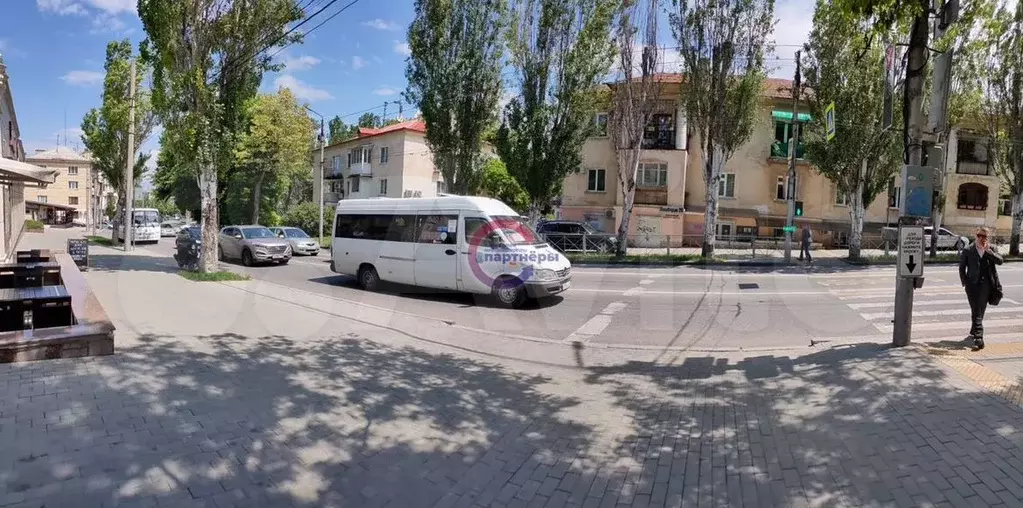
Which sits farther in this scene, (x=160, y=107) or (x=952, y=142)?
(x=952, y=142)

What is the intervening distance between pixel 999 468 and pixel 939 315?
8.62 metres

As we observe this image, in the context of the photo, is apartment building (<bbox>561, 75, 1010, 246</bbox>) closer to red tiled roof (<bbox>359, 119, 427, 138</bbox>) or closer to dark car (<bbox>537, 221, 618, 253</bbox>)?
dark car (<bbox>537, 221, 618, 253</bbox>)

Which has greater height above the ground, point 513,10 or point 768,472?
point 513,10

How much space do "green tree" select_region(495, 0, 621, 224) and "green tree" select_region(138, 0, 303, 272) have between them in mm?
11748

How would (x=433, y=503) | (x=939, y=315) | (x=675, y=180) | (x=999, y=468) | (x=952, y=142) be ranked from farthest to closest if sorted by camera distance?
1. (x=952, y=142)
2. (x=675, y=180)
3. (x=939, y=315)
4. (x=999, y=468)
5. (x=433, y=503)

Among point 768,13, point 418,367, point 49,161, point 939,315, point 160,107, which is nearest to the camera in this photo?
point 418,367

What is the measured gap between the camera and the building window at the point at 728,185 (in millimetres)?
33594

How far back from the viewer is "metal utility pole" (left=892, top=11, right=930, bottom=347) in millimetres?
7105

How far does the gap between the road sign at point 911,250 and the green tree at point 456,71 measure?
1987 cm

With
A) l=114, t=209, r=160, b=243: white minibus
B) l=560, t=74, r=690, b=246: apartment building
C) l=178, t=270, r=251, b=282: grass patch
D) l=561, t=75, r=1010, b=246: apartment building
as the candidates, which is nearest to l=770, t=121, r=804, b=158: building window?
l=561, t=75, r=1010, b=246: apartment building

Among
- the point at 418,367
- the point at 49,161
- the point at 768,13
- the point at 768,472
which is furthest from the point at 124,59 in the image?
the point at 49,161

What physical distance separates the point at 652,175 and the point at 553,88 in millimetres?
11155

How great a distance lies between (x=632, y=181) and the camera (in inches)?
947

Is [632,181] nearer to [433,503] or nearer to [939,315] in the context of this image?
[939,315]
